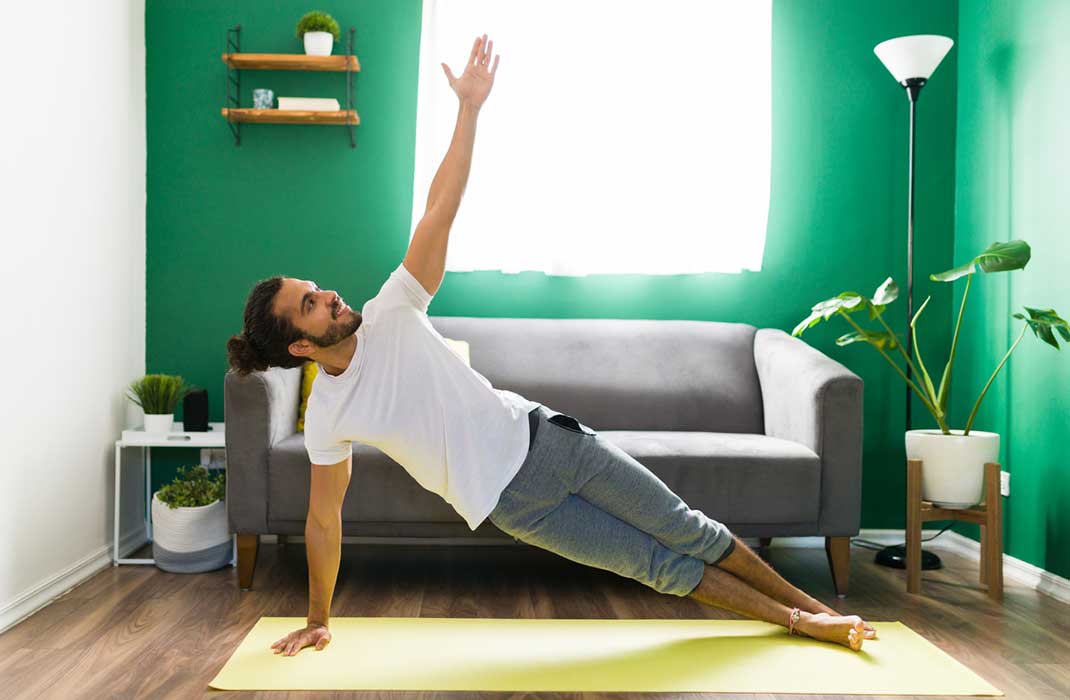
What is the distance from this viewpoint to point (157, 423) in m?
3.32

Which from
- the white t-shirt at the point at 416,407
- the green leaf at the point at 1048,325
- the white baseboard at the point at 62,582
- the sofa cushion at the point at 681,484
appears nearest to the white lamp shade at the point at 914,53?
the green leaf at the point at 1048,325

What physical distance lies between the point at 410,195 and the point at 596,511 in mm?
1964

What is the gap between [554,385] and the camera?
11.4ft

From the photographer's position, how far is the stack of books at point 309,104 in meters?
3.58

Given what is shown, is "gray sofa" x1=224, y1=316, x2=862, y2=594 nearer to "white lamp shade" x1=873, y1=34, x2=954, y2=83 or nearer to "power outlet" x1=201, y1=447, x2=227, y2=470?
"power outlet" x1=201, y1=447, x2=227, y2=470

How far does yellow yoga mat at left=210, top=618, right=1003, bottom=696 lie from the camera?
6.80 feet

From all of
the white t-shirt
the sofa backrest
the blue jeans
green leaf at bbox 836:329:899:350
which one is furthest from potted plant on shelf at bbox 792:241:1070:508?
the white t-shirt

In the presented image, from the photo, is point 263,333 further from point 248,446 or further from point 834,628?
point 834,628

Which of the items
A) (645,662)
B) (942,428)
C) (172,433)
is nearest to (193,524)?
(172,433)

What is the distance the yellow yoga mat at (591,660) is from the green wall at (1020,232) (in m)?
0.94

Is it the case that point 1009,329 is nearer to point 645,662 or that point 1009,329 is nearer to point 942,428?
point 942,428

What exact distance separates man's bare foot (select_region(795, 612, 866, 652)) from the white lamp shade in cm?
205

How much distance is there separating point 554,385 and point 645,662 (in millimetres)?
1411

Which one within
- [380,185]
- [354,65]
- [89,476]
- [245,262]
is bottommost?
[89,476]
